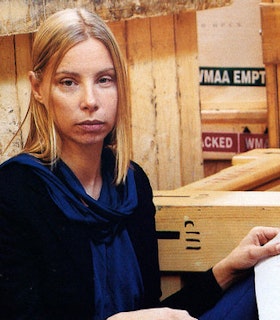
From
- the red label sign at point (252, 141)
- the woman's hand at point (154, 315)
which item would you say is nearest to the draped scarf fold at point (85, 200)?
the woman's hand at point (154, 315)

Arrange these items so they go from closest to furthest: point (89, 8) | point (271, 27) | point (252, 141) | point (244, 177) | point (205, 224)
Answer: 1. point (205, 224)
2. point (89, 8)
3. point (244, 177)
4. point (271, 27)
5. point (252, 141)

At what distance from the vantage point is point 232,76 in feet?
16.5

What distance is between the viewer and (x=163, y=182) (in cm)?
346

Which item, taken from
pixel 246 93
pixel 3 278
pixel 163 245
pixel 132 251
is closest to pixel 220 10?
pixel 246 93

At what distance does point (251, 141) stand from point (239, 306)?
2925mm

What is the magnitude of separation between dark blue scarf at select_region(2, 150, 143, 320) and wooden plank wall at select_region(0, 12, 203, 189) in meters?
0.99

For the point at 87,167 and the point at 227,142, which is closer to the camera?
the point at 87,167

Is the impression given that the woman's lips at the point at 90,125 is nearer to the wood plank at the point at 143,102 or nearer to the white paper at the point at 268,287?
the white paper at the point at 268,287

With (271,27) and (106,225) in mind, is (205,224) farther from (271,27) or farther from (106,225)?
(271,27)

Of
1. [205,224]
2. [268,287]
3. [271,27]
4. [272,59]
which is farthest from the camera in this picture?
[272,59]

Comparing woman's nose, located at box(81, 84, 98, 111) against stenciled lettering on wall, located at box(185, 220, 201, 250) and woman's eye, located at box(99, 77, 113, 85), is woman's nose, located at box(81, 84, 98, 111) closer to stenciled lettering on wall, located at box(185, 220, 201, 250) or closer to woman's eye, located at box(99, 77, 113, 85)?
woman's eye, located at box(99, 77, 113, 85)

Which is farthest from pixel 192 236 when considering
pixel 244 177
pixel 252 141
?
pixel 252 141

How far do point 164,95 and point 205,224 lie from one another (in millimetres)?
913

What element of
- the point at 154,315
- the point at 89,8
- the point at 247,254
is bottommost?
the point at 154,315
